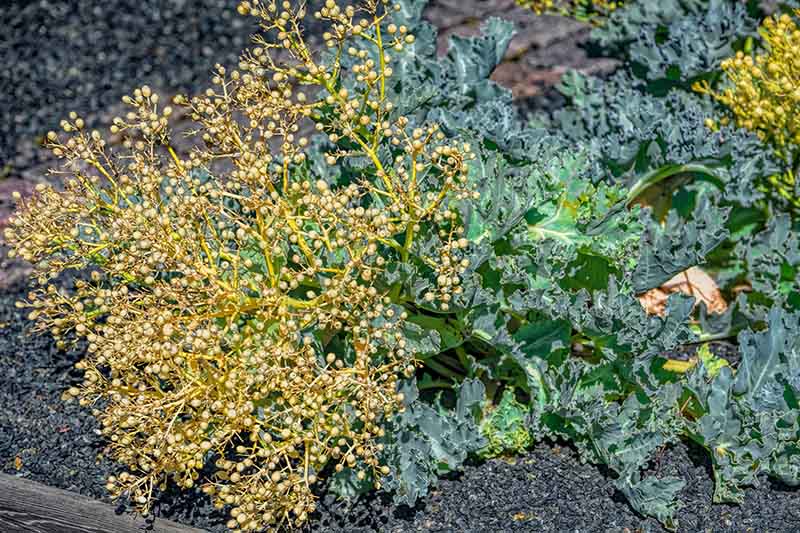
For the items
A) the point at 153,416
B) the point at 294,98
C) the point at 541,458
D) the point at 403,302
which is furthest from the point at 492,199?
the point at 294,98

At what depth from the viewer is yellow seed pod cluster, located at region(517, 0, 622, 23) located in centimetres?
632

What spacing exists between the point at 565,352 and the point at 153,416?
153 cm

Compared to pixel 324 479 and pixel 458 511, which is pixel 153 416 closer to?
pixel 324 479

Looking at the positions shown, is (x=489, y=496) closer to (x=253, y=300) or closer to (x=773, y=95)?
(x=253, y=300)

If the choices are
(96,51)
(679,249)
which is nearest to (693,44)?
(679,249)

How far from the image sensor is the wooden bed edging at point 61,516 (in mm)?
3279

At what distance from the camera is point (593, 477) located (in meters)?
3.50

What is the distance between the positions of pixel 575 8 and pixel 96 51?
328cm

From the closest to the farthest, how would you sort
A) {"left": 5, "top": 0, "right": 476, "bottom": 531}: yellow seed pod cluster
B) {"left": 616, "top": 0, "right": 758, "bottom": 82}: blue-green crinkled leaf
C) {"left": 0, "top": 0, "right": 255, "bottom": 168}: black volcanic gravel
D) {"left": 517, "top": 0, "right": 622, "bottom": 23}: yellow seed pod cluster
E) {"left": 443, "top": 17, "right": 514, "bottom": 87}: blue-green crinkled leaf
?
{"left": 5, "top": 0, "right": 476, "bottom": 531}: yellow seed pod cluster, {"left": 443, "top": 17, "right": 514, "bottom": 87}: blue-green crinkled leaf, {"left": 616, "top": 0, "right": 758, "bottom": 82}: blue-green crinkled leaf, {"left": 0, "top": 0, "right": 255, "bottom": 168}: black volcanic gravel, {"left": 517, "top": 0, "right": 622, "bottom": 23}: yellow seed pod cluster

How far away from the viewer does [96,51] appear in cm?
620

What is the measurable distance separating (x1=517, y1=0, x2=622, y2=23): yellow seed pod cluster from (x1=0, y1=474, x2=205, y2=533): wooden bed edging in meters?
4.44

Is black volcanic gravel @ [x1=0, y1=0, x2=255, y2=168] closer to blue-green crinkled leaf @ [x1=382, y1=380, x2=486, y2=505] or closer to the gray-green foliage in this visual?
the gray-green foliage

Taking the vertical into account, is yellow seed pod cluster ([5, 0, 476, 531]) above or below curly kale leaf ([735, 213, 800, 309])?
above

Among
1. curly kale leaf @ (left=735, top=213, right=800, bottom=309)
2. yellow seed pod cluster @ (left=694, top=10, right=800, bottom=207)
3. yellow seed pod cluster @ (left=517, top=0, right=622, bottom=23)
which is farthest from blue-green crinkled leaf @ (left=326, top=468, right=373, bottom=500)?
yellow seed pod cluster @ (left=517, top=0, right=622, bottom=23)
